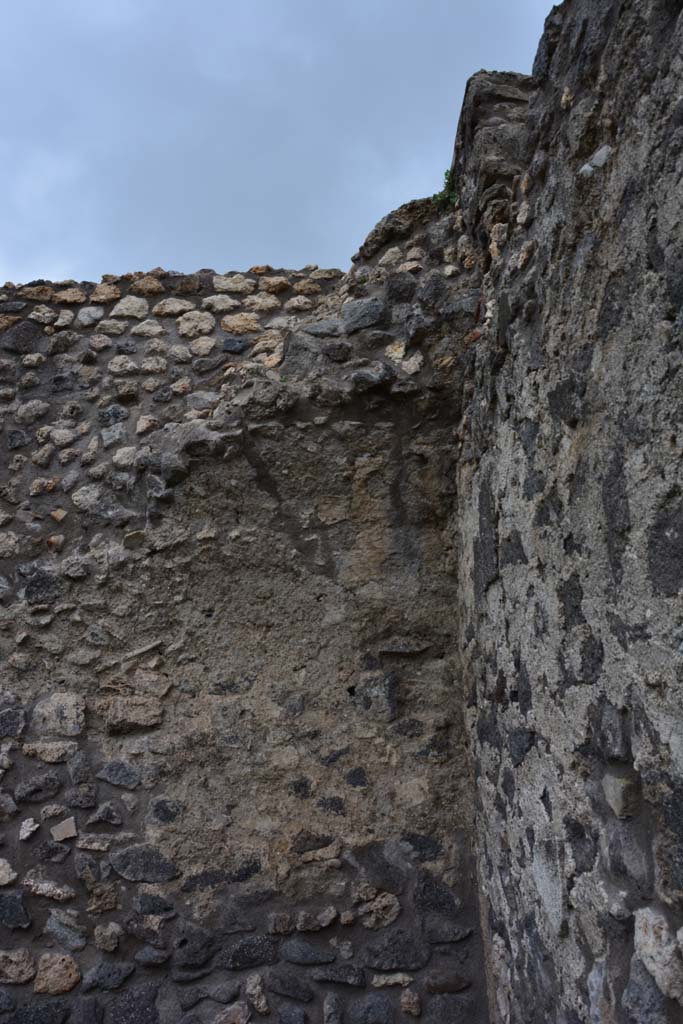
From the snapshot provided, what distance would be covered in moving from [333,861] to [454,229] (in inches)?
96.3

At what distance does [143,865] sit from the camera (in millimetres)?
2842

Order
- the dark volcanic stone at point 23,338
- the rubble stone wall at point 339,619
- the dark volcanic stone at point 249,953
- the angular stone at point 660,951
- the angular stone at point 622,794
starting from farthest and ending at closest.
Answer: the dark volcanic stone at point 23,338, the dark volcanic stone at point 249,953, the rubble stone wall at point 339,619, the angular stone at point 622,794, the angular stone at point 660,951

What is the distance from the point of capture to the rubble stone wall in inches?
83.4

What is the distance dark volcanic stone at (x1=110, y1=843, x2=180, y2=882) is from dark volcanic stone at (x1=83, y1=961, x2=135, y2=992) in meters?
0.27

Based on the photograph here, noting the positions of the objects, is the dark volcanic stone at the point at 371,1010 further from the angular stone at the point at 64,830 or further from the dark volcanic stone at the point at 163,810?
the angular stone at the point at 64,830

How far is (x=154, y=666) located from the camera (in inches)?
121

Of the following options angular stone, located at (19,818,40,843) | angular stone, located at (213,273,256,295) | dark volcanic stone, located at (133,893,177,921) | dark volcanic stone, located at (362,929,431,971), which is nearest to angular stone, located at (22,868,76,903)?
angular stone, located at (19,818,40,843)

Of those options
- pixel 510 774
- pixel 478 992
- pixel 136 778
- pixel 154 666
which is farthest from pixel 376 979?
pixel 154 666

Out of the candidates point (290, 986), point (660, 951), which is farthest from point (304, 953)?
point (660, 951)

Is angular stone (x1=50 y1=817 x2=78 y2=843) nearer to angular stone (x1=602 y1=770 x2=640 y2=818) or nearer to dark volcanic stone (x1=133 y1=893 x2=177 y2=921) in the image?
dark volcanic stone (x1=133 y1=893 x2=177 y2=921)

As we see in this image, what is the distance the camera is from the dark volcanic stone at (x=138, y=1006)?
2699 mm

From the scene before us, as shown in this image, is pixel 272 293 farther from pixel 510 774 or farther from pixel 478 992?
pixel 478 992

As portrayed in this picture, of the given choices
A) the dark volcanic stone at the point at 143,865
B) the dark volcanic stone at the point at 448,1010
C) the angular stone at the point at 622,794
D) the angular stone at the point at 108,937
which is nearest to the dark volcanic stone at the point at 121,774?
the dark volcanic stone at the point at 143,865

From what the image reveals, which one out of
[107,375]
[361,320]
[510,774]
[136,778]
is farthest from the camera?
[107,375]
